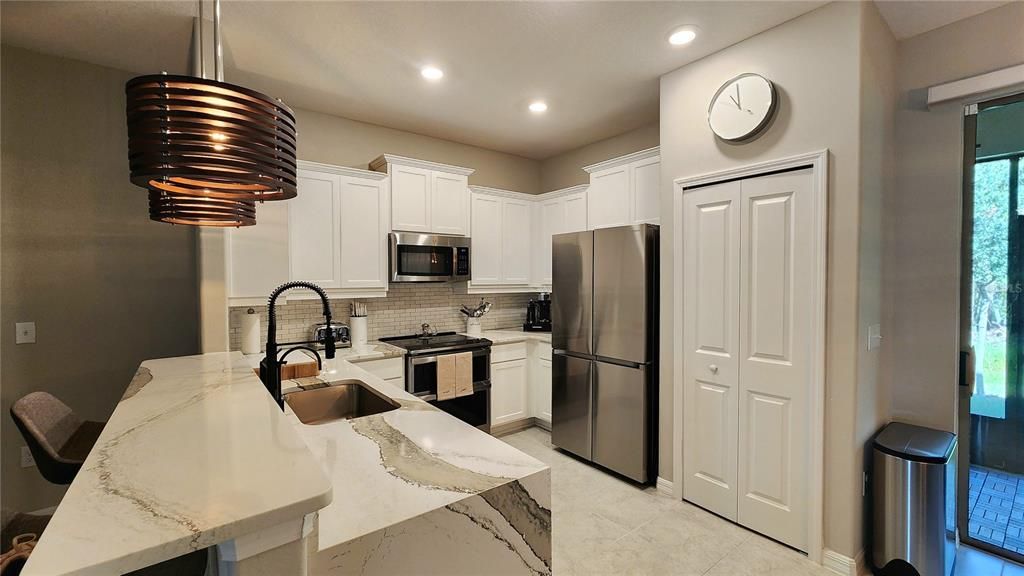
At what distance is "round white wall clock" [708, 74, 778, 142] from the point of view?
2.40 metres

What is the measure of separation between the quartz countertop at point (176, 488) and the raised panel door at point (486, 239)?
120 inches

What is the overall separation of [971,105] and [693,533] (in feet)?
9.11

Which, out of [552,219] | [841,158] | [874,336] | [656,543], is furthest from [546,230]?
[656,543]

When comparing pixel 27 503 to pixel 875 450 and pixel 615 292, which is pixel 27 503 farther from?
pixel 875 450

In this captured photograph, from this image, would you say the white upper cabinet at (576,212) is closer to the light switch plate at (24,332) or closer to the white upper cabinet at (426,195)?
the white upper cabinet at (426,195)

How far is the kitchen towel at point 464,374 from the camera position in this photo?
147 inches

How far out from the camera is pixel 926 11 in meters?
2.28

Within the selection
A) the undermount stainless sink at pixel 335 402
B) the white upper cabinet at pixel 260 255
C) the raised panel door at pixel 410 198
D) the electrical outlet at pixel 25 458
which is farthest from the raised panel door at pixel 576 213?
the electrical outlet at pixel 25 458

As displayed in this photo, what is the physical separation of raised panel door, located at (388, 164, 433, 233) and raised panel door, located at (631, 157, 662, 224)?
69.1 inches

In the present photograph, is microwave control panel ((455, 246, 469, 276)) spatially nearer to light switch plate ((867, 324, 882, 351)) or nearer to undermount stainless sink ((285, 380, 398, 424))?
undermount stainless sink ((285, 380, 398, 424))

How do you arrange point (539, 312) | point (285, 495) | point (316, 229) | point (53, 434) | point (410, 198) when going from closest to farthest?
point (285, 495)
point (53, 434)
point (316, 229)
point (410, 198)
point (539, 312)

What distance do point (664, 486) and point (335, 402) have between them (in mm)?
2187

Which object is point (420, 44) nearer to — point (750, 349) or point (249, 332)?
point (249, 332)

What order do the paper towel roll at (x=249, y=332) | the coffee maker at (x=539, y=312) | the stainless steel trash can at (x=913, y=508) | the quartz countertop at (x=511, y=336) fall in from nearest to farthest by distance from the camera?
the stainless steel trash can at (x=913, y=508) → the paper towel roll at (x=249, y=332) → the quartz countertop at (x=511, y=336) → the coffee maker at (x=539, y=312)
